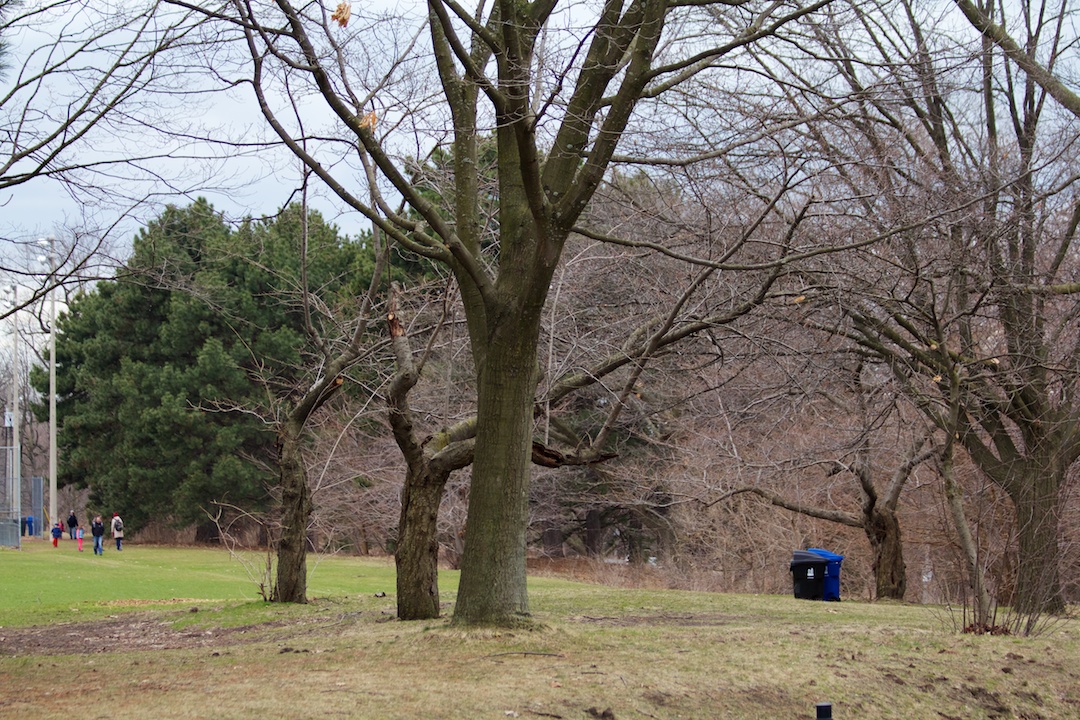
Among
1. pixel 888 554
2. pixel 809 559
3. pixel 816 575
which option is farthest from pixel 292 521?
pixel 888 554

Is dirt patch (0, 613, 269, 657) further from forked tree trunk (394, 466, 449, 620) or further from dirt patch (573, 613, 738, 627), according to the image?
dirt patch (573, 613, 738, 627)

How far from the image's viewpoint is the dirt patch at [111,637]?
1033 centimetres

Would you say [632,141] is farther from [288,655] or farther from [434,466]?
[288,655]

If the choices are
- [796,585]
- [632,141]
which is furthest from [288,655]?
[796,585]

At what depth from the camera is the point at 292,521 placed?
45.5 ft

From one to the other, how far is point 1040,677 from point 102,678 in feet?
22.7

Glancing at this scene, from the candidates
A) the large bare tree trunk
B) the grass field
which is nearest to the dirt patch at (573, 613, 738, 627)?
the grass field

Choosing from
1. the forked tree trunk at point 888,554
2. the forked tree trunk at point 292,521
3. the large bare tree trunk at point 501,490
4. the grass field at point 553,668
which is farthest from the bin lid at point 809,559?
the large bare tree trunk at point 501,490

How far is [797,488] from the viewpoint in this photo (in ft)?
68.0

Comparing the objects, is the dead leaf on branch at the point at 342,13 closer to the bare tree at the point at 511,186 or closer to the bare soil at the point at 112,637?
the bare tree at the point at 511,186

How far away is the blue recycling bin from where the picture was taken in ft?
53.6

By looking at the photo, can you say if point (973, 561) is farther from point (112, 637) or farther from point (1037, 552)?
point (112, 637)

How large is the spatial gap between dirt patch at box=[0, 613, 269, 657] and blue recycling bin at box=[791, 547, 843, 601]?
28.5 ft

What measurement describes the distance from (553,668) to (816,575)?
10.1m
